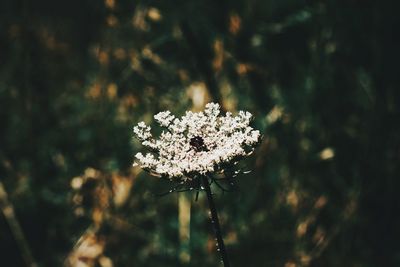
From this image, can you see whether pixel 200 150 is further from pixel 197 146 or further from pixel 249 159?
pixel 249 159

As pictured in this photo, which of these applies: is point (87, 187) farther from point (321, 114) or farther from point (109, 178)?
point (321, 114)

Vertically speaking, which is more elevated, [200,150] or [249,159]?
[249,159]

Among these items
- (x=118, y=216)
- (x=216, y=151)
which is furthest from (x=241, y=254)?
(x=216, y=151)

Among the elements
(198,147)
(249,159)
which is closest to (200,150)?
(198,147)

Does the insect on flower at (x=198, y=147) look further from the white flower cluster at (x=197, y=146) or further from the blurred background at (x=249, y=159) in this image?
the blurred background at (x=249, y=159)

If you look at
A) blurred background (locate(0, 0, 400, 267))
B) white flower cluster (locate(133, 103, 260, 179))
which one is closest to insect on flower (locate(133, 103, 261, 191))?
white flower cluster (locate(133, 103, 260, 179))

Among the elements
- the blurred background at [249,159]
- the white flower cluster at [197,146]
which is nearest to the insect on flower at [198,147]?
the white flower cluster at [197,146]
